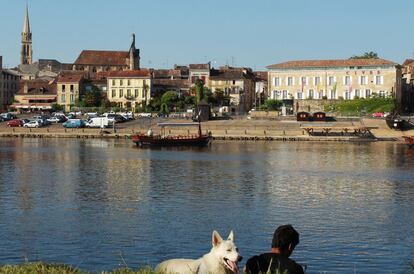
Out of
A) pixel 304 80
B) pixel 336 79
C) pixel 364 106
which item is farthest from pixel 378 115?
pixel 304 80

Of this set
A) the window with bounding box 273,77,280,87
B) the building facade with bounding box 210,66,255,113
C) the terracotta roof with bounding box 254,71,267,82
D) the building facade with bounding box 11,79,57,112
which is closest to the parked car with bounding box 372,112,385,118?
the window with bounding box 273,77,280,87

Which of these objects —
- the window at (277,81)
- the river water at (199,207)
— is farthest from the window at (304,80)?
the river water at (199,207)

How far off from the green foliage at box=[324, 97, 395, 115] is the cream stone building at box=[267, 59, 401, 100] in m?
5.96

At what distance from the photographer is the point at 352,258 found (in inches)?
998

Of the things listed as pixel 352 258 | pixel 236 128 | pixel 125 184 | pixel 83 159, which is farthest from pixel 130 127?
pixel 352 258

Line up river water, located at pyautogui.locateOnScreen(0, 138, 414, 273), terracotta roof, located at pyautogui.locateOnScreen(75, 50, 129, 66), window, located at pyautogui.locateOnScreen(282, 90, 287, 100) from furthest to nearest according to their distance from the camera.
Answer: terracotta roof, located at pyautogui.locateOnScreen(75, 50, 129, 66) < window, located at pyautogui.locateOnScreen(282, 90, 287, 100) < river water, located at pyautogui.locateOnScreen(0, 138, 414, 273)

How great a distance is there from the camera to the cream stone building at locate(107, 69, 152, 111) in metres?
138

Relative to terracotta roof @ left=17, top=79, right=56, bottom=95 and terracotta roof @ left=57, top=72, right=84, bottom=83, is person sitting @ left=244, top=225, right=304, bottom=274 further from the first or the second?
terracotta roof @ left=17, top=79, right=56, bottom=95

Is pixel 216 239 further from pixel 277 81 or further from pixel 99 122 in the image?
pixel 277 81

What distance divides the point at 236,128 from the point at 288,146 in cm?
1611

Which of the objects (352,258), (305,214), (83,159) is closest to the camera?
(352,258)

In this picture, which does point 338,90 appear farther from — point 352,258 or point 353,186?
point 352,258

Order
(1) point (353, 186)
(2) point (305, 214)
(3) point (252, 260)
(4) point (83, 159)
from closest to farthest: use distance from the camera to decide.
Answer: (3) point (252, 260) → (2) point (305, 214) → (1) point (353, 186) → (4) point (83, 159)

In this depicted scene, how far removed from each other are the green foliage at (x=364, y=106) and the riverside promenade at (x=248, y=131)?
32.8 feet
